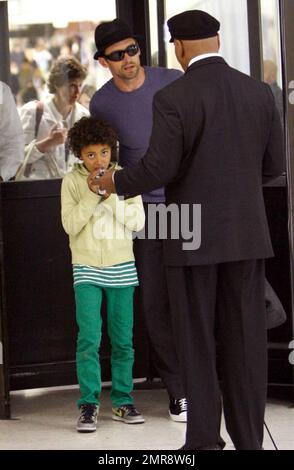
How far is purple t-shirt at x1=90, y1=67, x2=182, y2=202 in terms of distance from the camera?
554cm

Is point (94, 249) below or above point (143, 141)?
below

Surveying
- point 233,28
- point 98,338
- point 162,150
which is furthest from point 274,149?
point 233,28

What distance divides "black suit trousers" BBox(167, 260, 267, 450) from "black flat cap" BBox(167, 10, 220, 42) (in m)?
0.87

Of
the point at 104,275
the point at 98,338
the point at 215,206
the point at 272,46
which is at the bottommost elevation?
the point at 98,338

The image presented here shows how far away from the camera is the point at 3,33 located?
236 inches

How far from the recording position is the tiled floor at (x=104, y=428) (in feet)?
16.9

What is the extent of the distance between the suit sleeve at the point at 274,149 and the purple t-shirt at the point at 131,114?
3.36 ft

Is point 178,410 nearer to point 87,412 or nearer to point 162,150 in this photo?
point 87,412

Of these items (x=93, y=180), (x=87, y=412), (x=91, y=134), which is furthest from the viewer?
(x=87, y=412)

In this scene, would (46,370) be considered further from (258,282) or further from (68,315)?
(258,282)

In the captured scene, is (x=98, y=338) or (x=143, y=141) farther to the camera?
(x=143, y=141)

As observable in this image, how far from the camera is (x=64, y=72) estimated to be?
6.09 m

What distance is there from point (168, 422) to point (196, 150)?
166 cm

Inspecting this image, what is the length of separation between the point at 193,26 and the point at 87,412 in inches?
74.9
